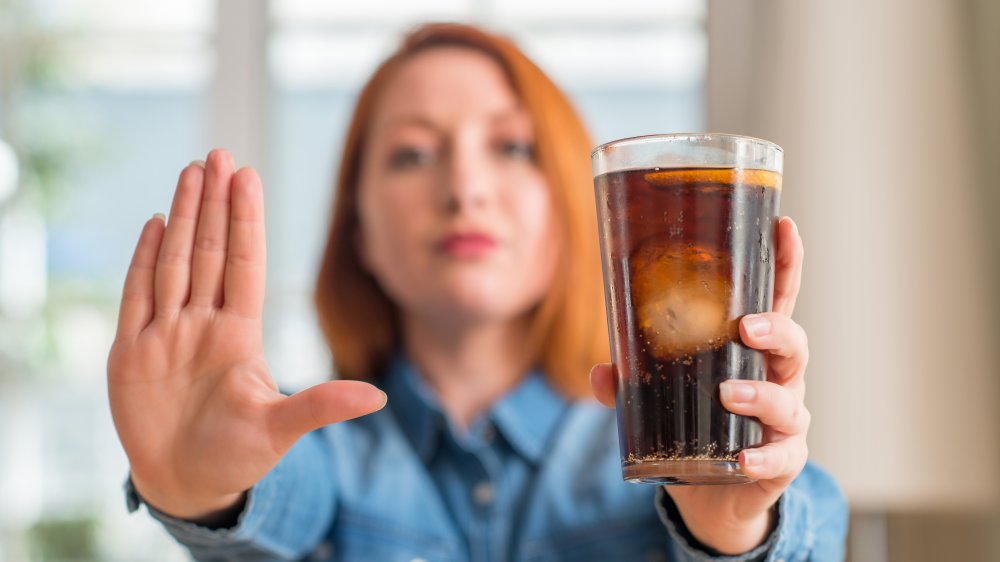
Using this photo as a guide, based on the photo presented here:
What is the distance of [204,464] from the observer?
1106 millimetres

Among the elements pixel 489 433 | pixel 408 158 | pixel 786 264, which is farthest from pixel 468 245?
pixel 786 264

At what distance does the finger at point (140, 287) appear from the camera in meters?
1.11

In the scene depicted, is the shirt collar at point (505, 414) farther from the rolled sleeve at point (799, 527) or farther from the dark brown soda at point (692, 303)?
the dark brown soda at point (692, 303)

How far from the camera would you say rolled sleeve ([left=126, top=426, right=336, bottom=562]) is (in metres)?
1.26

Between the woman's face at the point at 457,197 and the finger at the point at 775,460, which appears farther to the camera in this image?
the woman's face at the point at 457,197

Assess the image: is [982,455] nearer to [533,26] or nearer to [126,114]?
[533,26]

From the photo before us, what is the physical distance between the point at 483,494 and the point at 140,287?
2.69ft

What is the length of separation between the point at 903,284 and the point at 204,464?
4.94 feet

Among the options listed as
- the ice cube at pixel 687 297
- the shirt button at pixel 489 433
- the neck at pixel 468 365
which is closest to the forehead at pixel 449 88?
the neck at pixel 468 365

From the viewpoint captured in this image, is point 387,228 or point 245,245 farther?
point 387,228

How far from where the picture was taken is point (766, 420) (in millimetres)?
953

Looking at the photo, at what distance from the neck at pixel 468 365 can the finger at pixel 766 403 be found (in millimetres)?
950

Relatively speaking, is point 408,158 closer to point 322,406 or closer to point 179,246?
point 179,246

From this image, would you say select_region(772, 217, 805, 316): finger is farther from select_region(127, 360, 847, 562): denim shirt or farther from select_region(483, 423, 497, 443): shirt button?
select_region(483, 423, 497, 443): shirt button
